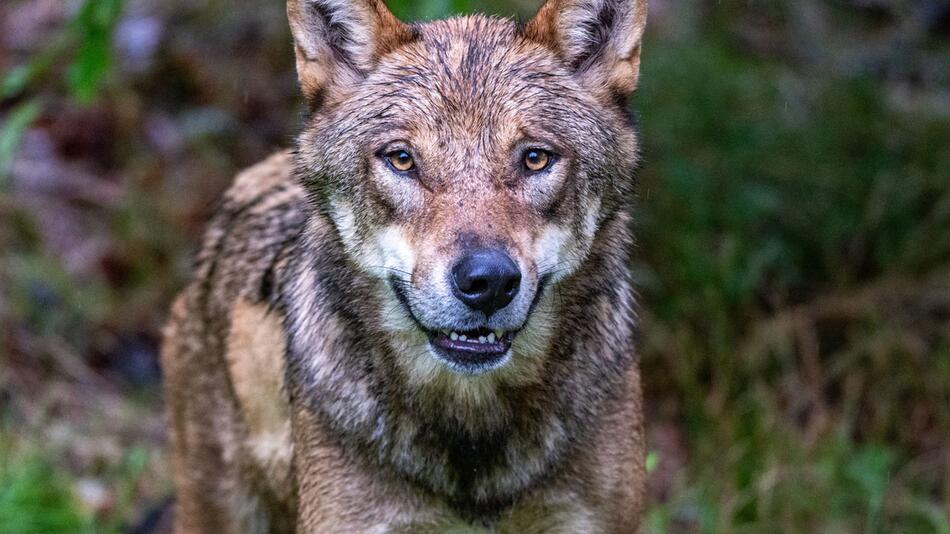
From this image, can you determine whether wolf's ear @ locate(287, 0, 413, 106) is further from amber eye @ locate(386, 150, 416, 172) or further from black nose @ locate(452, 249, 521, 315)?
black nose @ locate(452, 249, 521, 315)

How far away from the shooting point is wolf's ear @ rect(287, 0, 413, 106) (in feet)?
13.3

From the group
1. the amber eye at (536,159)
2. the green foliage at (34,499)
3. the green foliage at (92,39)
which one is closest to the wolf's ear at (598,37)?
the amber eye at (536,159)

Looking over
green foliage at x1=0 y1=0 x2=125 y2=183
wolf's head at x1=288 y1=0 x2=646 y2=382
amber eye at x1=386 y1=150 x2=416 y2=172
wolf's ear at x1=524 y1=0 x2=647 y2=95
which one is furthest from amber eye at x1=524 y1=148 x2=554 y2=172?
green foliage at x1=0 y1=0 x2=125 y2=183

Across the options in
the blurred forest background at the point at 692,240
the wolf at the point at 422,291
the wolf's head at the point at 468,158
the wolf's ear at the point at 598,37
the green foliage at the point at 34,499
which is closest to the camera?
the wolf's head at the point at 468,158

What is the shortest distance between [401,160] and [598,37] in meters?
0.85

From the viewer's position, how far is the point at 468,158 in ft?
12.1

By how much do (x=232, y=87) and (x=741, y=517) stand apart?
491cm

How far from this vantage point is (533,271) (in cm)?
357

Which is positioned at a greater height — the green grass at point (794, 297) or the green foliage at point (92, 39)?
the green foliage at point (92, 39)

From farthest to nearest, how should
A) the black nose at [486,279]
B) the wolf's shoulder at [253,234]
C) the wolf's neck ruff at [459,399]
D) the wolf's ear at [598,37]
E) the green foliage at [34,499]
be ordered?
the green foliage at [34,499]
the wolf's shoulder at [253,234]
the wolf's ear at [598,37]
the wolf's neck ruff at [459,399]
the black nose at [486,279]

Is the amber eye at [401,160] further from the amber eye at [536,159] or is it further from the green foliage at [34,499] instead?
the green foliage at [34,499]

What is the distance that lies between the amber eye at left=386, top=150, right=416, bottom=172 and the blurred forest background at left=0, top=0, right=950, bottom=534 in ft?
4.89

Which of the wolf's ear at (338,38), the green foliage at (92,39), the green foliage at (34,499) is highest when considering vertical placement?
the wolf's ear at (338,38)

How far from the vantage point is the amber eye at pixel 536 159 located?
12.3ft
